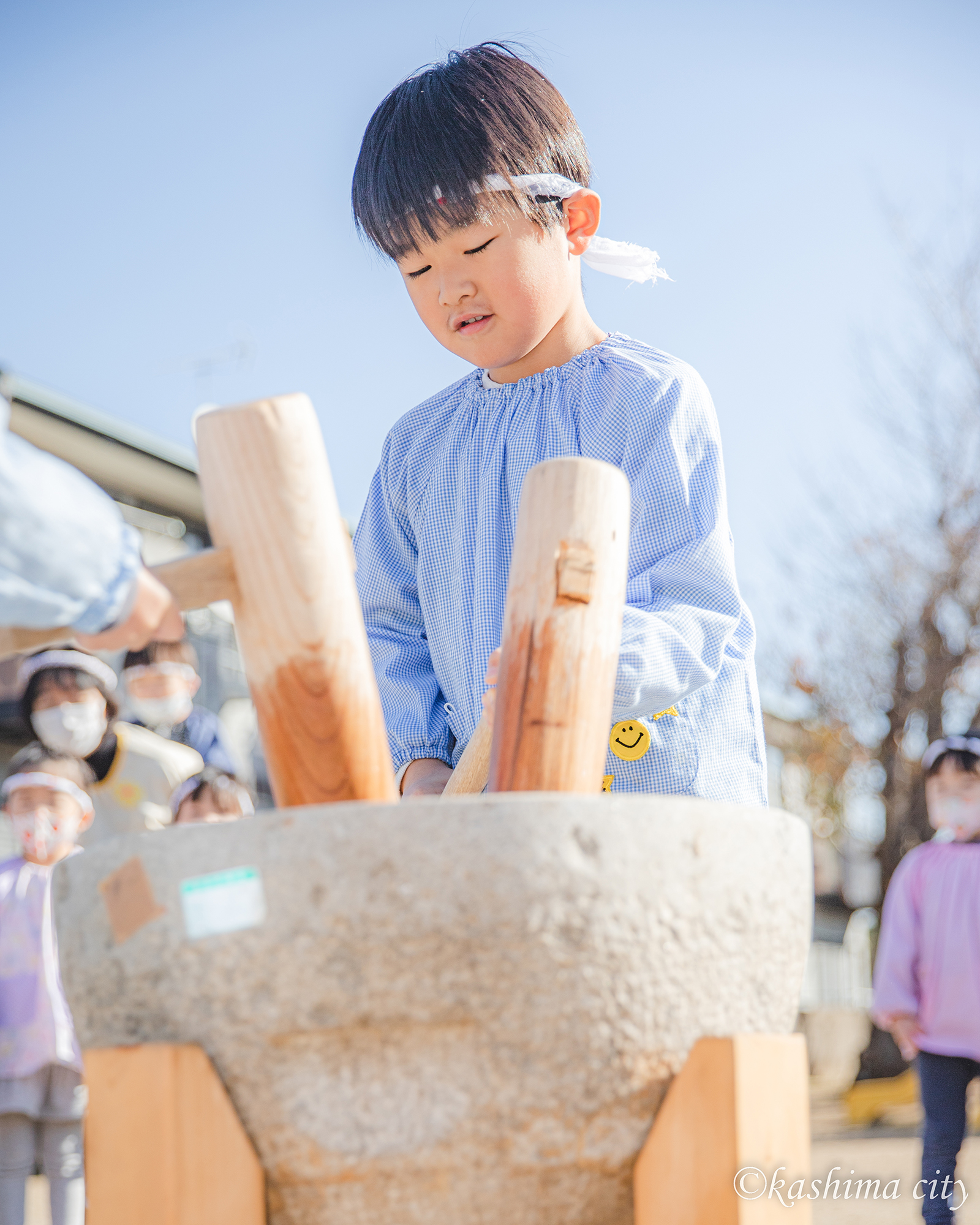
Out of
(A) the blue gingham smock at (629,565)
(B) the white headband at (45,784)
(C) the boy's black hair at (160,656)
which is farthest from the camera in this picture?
(C) the boy's black hair at (160,656)

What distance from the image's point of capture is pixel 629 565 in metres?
1.57

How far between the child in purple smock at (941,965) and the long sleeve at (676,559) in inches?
91.0

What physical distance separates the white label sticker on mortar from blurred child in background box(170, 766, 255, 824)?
8.72 feet

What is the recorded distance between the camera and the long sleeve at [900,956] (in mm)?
3721

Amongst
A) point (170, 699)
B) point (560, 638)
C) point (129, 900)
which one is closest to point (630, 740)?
point (560, 638)

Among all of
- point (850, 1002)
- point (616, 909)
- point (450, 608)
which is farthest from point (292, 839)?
point (850, 1002)

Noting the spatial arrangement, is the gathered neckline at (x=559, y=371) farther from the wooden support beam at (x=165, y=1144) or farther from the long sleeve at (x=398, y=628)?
the wooden support beam at (x=165, y=1144)

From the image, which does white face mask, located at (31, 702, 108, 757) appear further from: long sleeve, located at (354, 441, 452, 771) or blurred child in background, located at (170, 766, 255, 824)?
long sleeve, located at (354, 441, 452, 771)

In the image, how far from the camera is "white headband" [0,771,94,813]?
3588 millimetres

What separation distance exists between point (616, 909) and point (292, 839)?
0.86ft

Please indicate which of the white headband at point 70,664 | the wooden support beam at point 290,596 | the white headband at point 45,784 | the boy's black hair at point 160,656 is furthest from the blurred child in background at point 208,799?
the wooden support beam at point 290,596

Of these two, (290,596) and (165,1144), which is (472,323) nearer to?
(290,596)

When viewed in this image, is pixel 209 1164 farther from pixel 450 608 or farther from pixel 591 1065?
pixel 450 608

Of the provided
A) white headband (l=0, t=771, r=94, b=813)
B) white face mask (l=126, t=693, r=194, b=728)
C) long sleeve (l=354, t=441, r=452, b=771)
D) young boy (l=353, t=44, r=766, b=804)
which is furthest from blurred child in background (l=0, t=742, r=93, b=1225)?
young boy (l=353, t=44, r=766, b=804)
